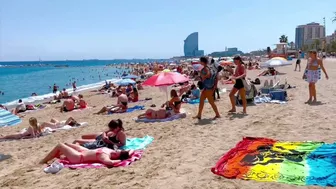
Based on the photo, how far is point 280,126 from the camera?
19.7 ft

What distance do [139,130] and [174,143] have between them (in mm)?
1674

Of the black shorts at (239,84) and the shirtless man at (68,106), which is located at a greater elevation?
the black shorts at (239,84)

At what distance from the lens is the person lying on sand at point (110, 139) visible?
515 cm

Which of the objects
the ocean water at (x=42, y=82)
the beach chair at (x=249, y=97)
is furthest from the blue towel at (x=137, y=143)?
the ocean water at (x=42, y=82)

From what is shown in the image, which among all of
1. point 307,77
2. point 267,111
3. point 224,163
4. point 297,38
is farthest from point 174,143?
point 297,38

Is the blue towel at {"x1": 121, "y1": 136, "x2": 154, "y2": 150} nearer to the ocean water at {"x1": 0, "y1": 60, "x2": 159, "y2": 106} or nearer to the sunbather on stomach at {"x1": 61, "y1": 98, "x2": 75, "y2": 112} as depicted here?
the sunbather on stomach at {"x1": 61, "y1": 98, "x2": 75, "y2": 112}

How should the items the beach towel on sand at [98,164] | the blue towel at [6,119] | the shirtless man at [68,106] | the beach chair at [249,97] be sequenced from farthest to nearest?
1. the shirtless man at [68,106]
2. the beach chair at [249,97]
3. the blue towel at [6,119]
4. the beach towel on sand at [98,164]

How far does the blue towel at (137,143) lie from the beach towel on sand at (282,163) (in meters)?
1.70

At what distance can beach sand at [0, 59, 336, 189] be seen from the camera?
3838mm

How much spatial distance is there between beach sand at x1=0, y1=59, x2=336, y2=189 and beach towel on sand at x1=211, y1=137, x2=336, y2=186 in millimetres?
152

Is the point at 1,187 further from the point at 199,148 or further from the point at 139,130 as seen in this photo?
the point at 139,130

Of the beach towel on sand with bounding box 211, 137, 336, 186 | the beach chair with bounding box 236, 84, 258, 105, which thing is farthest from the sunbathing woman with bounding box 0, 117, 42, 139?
the beach chair with bounding box 236, 84, 258, 105

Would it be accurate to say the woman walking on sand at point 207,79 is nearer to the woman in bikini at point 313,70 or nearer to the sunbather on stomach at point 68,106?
the woman in bikini at point 313,70

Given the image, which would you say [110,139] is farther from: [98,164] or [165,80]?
[165,80]
